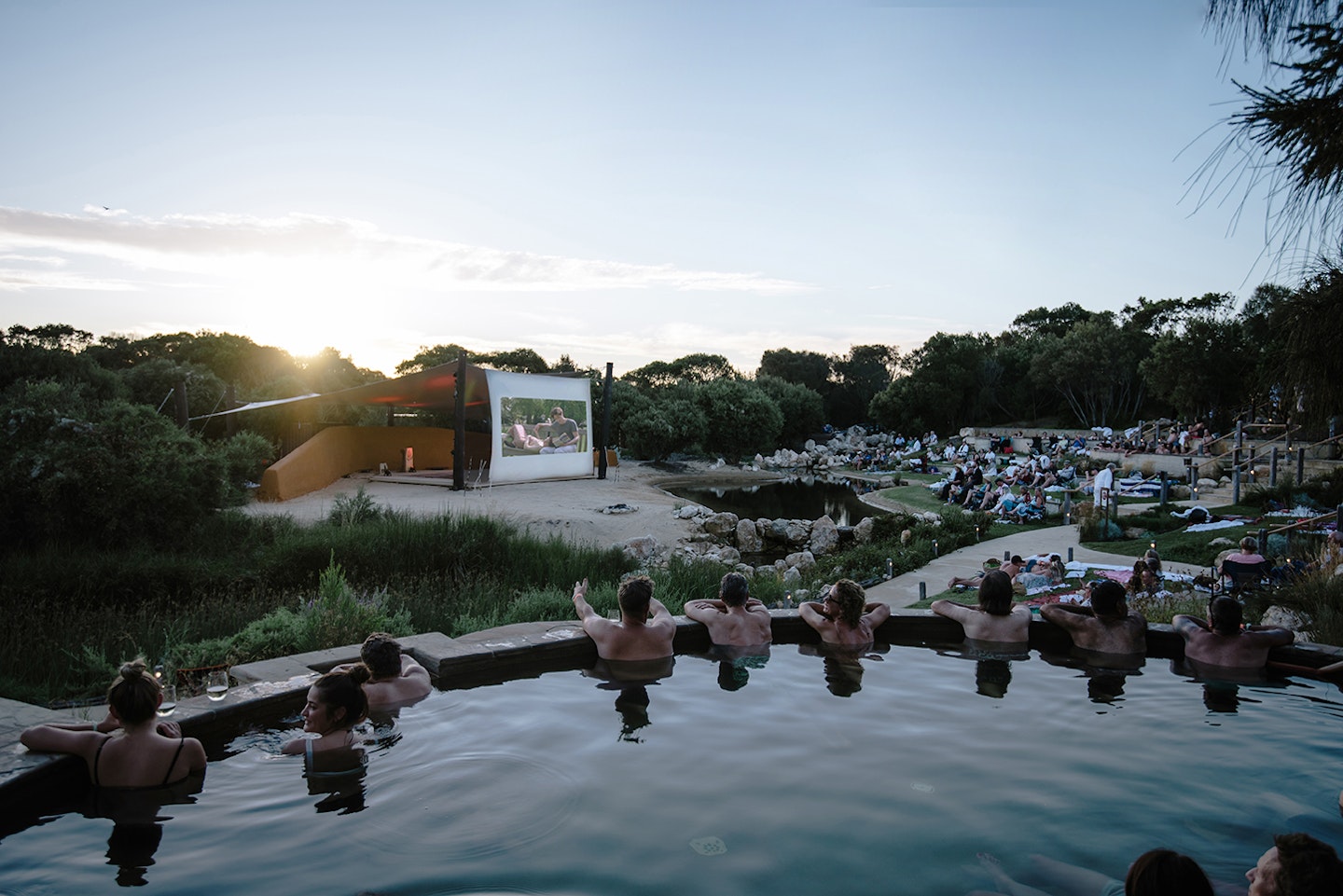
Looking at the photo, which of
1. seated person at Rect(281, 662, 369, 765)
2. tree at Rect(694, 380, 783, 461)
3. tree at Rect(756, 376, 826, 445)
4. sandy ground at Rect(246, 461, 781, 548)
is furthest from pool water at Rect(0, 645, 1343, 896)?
tree at Rect(756, 376, 826, 445)

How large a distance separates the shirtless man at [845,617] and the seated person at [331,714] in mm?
3096

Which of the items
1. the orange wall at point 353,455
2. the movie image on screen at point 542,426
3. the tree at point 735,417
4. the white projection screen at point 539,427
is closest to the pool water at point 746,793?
the orange wall at point 353,455

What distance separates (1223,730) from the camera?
14.1 feet

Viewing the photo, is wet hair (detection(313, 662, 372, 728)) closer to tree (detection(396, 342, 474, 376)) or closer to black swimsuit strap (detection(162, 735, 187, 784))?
black swimsuit strap (detection(162, 735, 187, 784))

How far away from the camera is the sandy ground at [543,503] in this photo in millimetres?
14453

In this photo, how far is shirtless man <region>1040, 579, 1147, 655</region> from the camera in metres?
5.43

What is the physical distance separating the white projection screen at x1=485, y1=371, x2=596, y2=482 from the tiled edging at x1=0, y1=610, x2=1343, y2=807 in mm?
14036

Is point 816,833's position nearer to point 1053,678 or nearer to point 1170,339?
point 1053,678

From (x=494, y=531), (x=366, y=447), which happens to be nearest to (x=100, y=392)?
(x=366, y=447)

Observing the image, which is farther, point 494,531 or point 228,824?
point 494,531

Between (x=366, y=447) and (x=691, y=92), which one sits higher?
(x=691, y=92)

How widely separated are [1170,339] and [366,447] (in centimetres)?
2871

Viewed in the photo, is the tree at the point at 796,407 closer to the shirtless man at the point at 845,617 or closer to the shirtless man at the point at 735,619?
the shirtless man at the point at 845,617

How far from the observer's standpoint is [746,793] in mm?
3496
